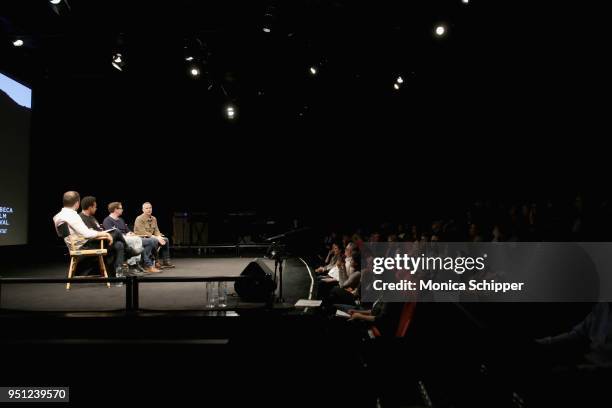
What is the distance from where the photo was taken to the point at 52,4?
5.07m

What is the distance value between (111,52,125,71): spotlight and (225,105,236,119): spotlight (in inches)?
119

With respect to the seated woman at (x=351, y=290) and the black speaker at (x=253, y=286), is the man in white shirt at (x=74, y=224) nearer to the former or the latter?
the black speaker at (x=253, y=286)

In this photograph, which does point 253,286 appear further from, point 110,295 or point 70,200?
point 70,200

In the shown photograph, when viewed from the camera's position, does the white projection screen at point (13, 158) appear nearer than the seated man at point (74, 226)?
No

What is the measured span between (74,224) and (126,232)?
1.54 meters

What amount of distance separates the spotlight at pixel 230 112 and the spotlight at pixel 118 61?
9.93 ft

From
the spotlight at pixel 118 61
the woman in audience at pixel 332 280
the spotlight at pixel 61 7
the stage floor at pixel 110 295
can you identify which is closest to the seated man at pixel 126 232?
the stage floor at pixel 110 295

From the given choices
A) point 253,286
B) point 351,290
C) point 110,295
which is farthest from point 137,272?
point 351,290

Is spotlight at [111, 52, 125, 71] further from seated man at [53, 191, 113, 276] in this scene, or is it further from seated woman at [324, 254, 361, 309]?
seated woman at [324, 254, 361, 309]

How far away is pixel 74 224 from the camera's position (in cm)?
429

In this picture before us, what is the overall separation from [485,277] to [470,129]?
469 cm

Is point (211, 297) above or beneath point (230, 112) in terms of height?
beneath

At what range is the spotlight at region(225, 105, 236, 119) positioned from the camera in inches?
389

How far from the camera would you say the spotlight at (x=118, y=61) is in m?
6.86
